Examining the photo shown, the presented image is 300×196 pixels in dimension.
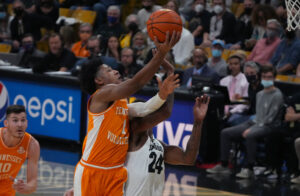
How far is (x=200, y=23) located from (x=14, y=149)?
7.58 meters

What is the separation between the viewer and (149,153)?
16.8 ft

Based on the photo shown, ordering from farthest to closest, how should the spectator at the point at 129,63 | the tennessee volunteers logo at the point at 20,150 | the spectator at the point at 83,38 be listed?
the spectator at the point at 83,38, the spectator at the point at 129,63, the tennessee volunteers logo at the point at 20,150

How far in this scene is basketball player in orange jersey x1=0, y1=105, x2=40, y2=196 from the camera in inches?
246

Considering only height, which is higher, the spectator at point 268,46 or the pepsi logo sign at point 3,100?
the spectator at point 268,46

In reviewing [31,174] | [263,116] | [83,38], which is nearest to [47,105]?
[83,38]

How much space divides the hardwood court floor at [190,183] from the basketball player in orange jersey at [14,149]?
2.04m

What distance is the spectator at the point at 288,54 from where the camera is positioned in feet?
35.1

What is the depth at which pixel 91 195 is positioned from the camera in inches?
201

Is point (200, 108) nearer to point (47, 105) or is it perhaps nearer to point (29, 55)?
point (47, 105)

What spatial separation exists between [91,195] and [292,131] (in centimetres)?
498

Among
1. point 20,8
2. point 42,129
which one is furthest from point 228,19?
point 20,8

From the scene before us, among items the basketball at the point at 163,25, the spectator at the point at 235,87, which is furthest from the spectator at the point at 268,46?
the basketball at the point at 163,25

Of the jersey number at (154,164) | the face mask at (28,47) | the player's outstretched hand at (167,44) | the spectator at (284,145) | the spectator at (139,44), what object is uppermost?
the player's outstretched hand at (167,44)

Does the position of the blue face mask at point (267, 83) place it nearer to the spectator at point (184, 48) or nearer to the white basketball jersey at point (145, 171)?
the spectator at point (184, 48)
